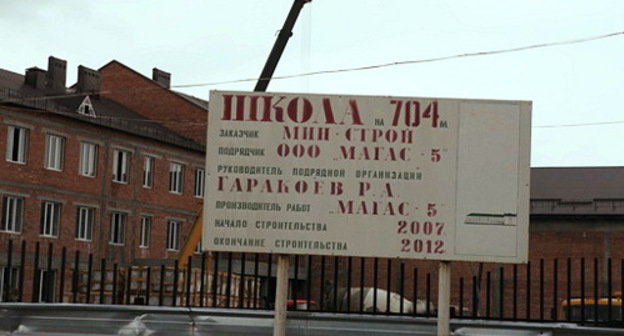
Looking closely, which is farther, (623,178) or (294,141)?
(623,178)

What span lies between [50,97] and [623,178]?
29.0 meters

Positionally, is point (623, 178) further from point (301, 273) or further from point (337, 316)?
point (337, 316)

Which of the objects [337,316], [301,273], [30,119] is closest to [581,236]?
[301,273]

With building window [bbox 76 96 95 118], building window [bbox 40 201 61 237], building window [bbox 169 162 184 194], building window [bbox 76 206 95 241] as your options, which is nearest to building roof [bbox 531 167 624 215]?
building window [bbox 169 162 184 194]

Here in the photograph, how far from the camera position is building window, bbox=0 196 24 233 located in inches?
1742

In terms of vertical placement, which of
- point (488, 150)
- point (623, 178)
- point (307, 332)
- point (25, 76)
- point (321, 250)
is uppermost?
point (25, 76)

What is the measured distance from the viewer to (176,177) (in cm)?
5528

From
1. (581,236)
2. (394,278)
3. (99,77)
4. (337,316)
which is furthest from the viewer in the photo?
(99,77)

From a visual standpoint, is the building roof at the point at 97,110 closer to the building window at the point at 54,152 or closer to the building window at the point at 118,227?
the building window at the point at 54,152

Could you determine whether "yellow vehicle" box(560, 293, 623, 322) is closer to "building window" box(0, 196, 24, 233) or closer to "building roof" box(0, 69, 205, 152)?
"building window" box(0, 196, 24, 233)

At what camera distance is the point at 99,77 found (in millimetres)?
57562

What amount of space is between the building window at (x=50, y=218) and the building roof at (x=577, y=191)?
21.9m

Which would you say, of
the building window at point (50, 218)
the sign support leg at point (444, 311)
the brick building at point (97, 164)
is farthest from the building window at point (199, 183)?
the sign support leg at point (444, 311)

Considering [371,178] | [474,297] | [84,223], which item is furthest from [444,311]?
[84,223]
